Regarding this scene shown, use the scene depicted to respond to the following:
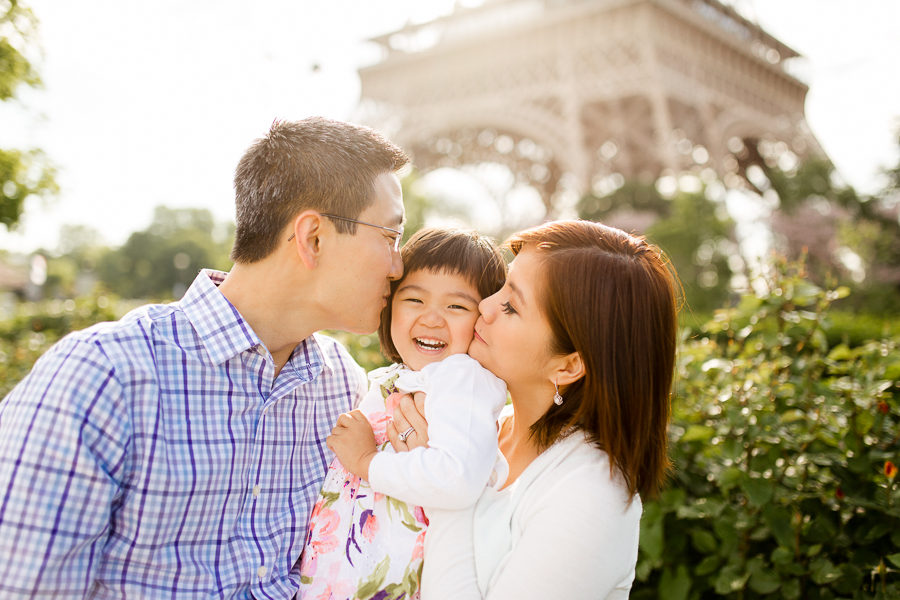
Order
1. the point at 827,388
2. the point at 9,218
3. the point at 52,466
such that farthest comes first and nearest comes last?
the point at 9,218 → the point at 827,388 → the point at 52,466

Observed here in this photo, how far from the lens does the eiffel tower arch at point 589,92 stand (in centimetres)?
1577

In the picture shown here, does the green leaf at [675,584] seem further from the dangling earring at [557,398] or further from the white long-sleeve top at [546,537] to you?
the dangling earring at [557,398]

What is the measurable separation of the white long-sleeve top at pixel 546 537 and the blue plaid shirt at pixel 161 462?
486 millimetres

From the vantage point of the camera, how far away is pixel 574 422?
1.57 m

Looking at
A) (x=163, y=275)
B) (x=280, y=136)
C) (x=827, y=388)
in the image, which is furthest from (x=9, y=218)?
(x=163, y=275)

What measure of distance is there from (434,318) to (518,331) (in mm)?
341

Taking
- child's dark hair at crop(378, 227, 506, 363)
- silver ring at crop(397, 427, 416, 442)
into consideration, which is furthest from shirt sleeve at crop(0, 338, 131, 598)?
child's dark hair at crop(378, 227, 506, 363)

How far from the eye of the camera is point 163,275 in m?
40.2

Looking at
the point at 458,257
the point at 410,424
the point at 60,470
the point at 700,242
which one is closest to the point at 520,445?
the point at 410,424

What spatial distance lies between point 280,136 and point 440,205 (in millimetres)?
37578

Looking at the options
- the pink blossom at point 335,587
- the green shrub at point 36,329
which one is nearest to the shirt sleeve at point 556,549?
the pink blossom at point 335,587

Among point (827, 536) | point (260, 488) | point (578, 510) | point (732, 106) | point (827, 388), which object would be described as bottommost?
point (827, 536)

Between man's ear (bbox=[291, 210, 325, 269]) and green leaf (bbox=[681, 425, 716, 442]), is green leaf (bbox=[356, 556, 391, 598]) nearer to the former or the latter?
man's ear (bbox=[291, 210, 325, 269])

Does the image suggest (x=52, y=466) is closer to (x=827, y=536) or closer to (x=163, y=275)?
(x=827, y=536)
